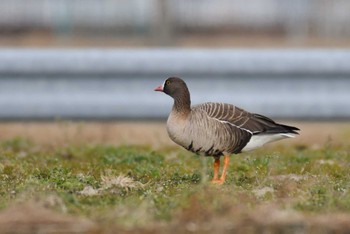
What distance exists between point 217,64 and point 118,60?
1322mm

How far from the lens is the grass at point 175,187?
7383 mm

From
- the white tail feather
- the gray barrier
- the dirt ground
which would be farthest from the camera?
the gray barrier

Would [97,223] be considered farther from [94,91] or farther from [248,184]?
[94,91]

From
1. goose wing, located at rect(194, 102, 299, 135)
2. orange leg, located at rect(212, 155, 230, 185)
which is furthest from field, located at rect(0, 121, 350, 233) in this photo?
goose wing, located at rect(194, 102, 299, 135)

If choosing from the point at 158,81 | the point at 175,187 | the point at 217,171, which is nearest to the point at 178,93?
the point at 217,171

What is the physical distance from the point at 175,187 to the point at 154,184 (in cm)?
30

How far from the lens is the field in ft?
24.1

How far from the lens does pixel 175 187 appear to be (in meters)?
9.36

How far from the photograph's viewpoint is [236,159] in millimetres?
11641

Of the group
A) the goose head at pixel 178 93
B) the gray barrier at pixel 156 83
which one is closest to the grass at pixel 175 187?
the goose head at pixel 178 93

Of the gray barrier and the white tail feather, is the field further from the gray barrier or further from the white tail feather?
the gray barrier

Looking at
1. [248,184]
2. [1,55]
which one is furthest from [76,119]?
[248,184]

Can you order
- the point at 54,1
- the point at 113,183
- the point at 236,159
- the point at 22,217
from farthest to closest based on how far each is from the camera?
1. the point at 54,1
2. the point at 236,159
3. the point at 113,183
4. the point at 22,217

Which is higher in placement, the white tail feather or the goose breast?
the goose breast
